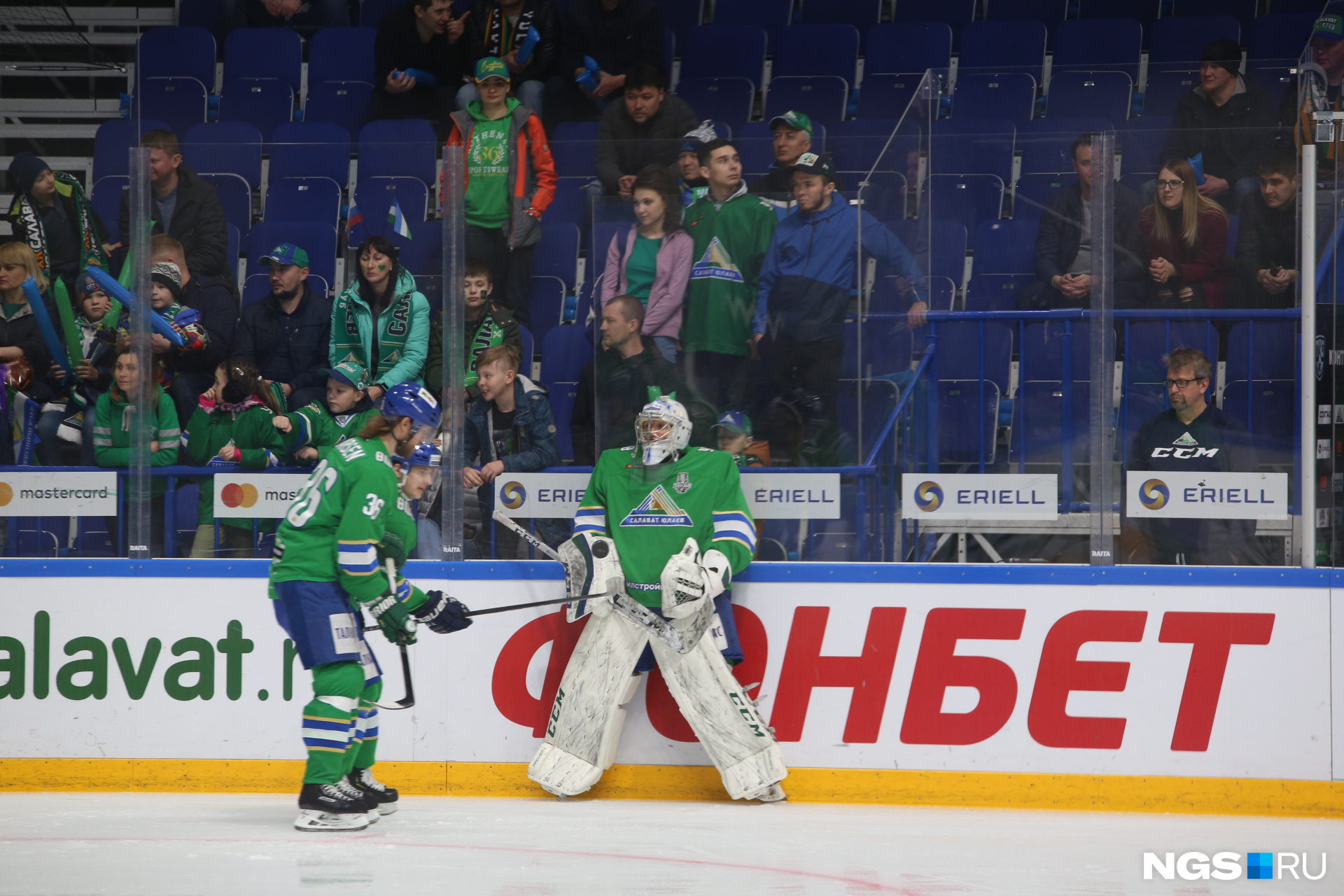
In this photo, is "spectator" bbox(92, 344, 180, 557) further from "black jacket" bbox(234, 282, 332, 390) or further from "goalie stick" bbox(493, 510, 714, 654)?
"goalie stick" bbox(493, 510, 714, 654)

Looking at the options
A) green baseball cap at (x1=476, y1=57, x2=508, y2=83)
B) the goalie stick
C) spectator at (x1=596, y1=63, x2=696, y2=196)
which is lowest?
the goalie stick

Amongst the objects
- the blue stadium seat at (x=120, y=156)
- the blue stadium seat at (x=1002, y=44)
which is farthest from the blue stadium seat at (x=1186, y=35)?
the blue stadium seat at (x=120, y=156)

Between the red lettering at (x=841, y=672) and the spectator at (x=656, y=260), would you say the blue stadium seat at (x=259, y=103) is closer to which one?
the spectator at (x=656, y=260)

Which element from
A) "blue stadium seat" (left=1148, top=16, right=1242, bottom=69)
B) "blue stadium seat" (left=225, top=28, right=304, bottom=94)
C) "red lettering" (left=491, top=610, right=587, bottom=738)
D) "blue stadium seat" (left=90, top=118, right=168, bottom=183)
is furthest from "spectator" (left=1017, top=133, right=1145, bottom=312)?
"blue stadium seat" (left=225, top=28, right=304, bottom=94)

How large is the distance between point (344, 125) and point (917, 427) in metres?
4.63

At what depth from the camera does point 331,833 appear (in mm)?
4203

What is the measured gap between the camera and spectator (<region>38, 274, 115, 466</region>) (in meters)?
5.13

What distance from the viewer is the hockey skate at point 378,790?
14.5ft

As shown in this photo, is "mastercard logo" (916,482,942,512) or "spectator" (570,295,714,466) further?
"spectator" (570,295,714,466)

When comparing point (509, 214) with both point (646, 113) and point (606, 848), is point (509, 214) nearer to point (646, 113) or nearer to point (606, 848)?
point (646, 113)

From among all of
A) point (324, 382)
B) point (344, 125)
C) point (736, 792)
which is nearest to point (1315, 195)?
point (736, 792)

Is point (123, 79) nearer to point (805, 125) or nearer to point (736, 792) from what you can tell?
point (805, 125)

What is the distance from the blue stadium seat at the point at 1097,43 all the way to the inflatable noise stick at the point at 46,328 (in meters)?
5.62

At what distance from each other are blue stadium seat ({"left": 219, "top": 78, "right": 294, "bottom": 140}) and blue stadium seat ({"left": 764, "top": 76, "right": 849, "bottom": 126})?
289 cm
